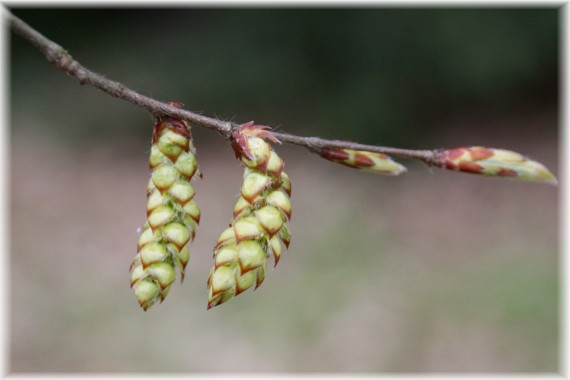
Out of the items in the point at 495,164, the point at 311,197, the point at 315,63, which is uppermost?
the point at 315,63

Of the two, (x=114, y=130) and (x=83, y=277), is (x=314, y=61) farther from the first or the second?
(x=83, y=277)

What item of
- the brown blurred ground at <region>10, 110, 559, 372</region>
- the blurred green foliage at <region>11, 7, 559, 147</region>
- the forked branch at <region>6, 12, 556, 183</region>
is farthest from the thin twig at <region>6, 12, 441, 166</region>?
the blurred green foliage at <region>11, 7, 559, 147</region>

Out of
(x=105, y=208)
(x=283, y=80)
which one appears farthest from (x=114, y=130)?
(x=283, y=80)

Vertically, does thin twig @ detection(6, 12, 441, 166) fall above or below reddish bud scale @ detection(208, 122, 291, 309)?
above

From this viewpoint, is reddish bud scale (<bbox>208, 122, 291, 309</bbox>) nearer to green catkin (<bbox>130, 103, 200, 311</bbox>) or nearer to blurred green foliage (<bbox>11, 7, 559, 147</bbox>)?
green catkin (<bbox>130, 103, 200, 311</bbox>)

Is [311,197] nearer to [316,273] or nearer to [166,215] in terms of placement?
[316,273]

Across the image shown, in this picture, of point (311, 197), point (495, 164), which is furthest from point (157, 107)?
point (311, 197)

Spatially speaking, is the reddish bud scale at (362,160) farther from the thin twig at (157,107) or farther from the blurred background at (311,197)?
the blurred background at (311,197)
